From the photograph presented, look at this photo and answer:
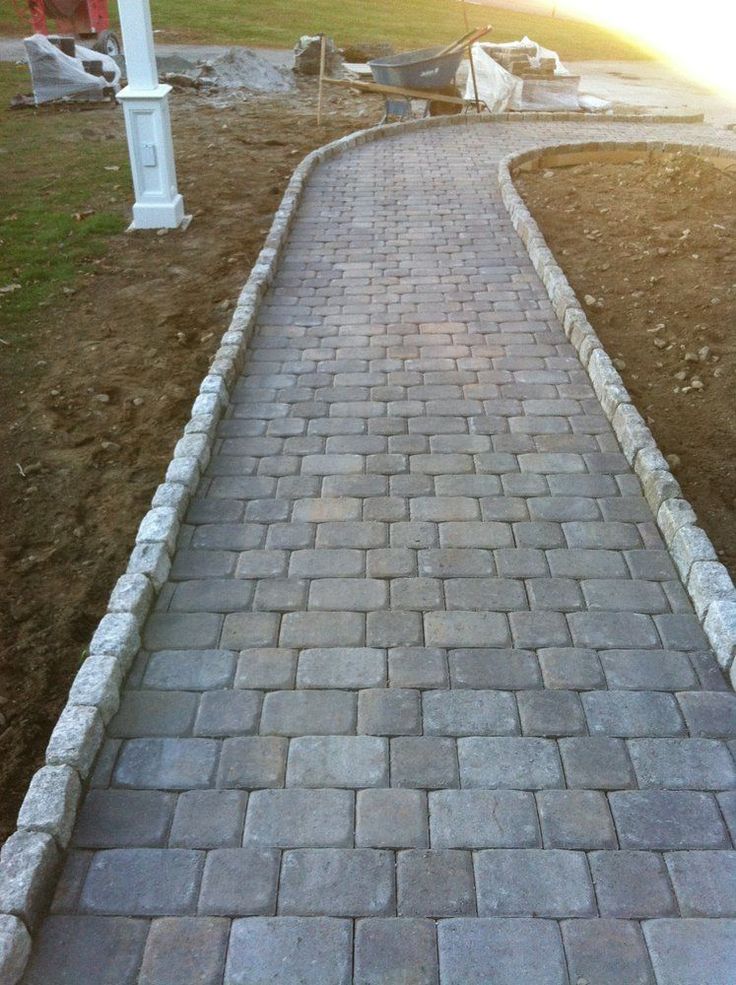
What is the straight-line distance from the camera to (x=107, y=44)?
68.4 feet

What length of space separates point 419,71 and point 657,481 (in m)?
12.4

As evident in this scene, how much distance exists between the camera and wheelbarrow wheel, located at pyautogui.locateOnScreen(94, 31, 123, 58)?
2047 cm

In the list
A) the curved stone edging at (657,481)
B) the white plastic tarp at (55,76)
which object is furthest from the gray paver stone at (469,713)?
the white plastic tarp at (55,76)

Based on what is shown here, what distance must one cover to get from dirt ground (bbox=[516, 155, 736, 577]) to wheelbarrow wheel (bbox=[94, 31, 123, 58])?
14078 millimetres

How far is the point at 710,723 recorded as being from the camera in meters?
3.46

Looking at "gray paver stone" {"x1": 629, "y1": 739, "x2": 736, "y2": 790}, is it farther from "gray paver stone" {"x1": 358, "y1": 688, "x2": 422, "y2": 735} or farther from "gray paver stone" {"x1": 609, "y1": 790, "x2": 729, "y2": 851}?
"gray paver stone" {"x1": 358, "y1": 688, "x2": 422, "y2": 735}

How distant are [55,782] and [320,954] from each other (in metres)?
1.14

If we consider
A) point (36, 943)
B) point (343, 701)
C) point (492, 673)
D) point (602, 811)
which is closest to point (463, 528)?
point (492, 673)

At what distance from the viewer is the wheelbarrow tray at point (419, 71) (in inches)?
568

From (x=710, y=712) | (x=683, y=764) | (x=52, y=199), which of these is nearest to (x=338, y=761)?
(x=683, y=764)

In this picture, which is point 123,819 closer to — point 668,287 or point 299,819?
point 299,819

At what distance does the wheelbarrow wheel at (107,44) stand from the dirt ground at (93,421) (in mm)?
11723

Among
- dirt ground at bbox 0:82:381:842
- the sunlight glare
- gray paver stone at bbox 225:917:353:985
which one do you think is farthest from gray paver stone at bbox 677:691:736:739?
the sunlight glare

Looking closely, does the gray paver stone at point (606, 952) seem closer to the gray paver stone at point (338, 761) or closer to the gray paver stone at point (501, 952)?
the gray paver stone at point (501, 952)
